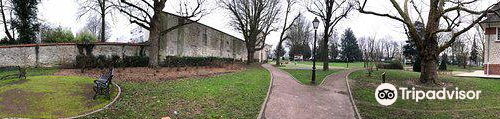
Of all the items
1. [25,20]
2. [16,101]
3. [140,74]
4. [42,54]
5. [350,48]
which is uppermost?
[25,20]

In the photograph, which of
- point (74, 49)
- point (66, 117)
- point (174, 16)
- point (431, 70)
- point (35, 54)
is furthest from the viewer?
point (174, 16)

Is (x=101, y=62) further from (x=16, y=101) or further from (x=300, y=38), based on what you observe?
(x=300, y=38)

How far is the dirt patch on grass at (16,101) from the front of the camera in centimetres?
601

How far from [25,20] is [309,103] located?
24.3m

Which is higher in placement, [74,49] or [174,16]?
[174,16]

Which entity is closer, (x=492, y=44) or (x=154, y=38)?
(x=154, y=38)

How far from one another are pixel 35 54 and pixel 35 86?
9649 mm

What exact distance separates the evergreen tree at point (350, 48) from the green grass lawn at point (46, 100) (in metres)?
56.3

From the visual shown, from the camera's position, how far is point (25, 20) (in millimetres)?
20516

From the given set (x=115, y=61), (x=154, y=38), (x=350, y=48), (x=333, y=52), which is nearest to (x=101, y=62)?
(x=115, y=61)

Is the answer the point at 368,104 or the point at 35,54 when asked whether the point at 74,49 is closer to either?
the point at 35,54

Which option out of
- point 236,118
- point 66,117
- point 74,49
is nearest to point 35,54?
point 74,49

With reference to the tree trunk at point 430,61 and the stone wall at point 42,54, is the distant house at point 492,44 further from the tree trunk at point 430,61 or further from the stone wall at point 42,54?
the stone wall at point 42,54

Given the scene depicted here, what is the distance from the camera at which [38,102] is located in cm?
653
